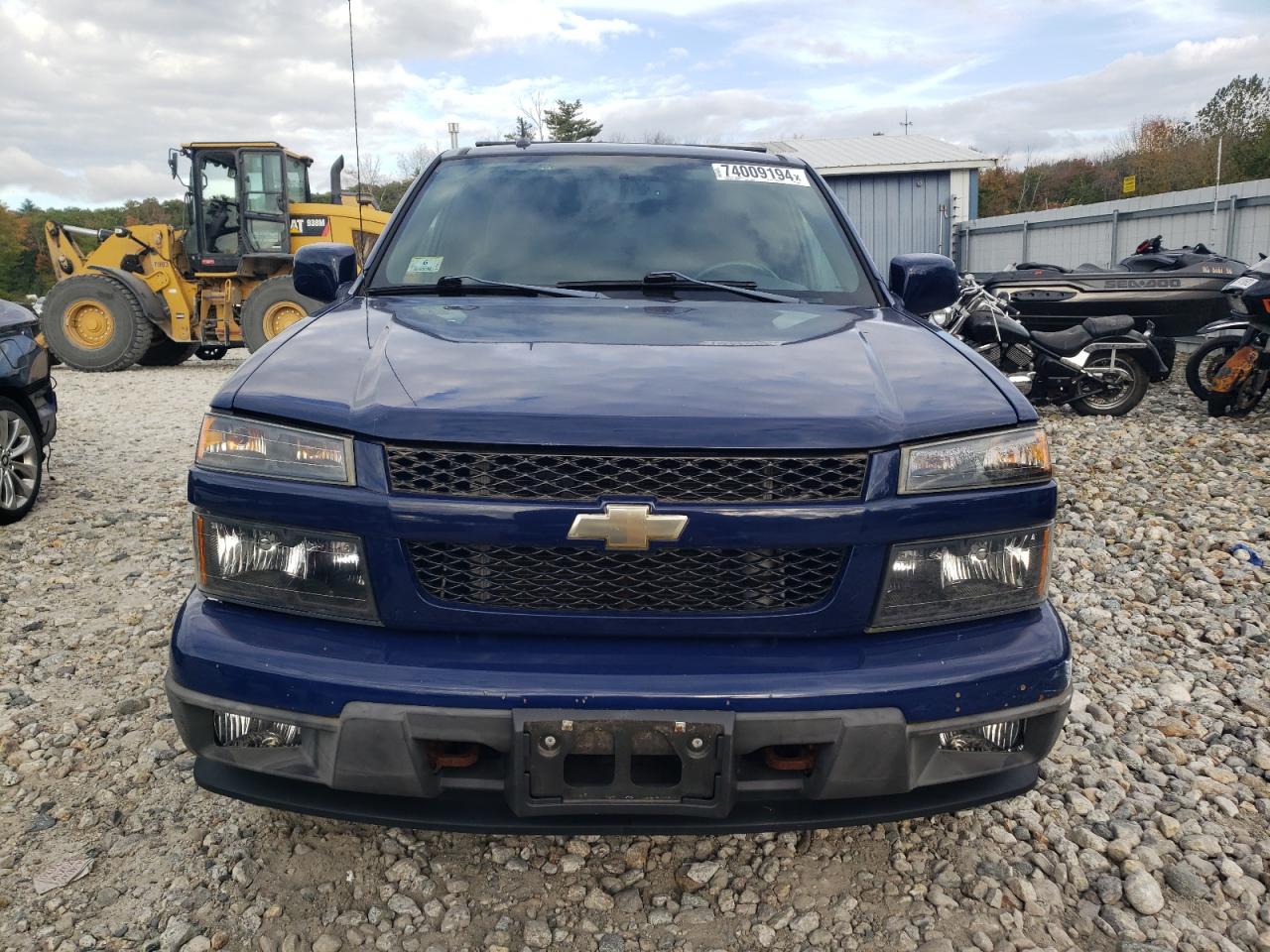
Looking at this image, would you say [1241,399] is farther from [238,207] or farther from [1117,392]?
[238,207]

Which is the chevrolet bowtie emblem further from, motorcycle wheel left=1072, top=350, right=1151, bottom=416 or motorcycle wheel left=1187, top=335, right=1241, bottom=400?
motorcycle wheel left=1187, top=335, right=1241, bottom=400

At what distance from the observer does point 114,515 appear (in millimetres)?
5551

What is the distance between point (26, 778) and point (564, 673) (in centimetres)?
189

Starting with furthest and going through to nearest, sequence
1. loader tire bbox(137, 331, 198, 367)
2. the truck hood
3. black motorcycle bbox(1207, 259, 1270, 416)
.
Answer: loader tire bbox(137, 331, 198, 367)
black motorcycle bbox(1207, 259, 1270, 416)
the truck hood

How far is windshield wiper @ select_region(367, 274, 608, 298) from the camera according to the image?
276 centimetres

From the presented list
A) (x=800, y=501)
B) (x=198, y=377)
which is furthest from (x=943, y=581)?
(x=198, y=377)

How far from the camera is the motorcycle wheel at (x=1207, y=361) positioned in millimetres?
8281

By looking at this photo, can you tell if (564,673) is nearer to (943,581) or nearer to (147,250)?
(943,581)

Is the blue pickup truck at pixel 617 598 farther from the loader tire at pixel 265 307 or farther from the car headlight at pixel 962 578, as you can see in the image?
the loader tire at pixel 265 307

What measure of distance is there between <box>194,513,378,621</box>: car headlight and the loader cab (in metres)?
12.3

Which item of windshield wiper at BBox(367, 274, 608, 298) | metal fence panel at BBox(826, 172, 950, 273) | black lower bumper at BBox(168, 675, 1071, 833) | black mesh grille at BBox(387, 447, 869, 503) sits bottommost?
black lower bumper at BBox(168, 675, 1071, 833)

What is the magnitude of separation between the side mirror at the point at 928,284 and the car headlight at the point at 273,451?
1.89m

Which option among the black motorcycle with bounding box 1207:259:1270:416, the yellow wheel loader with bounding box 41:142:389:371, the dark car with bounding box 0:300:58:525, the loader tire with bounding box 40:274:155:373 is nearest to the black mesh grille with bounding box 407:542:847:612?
the dark car with bounding box 0:300:58:525

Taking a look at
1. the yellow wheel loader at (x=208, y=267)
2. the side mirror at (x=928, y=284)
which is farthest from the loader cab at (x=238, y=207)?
the side mirror at (x=928, y=284)
